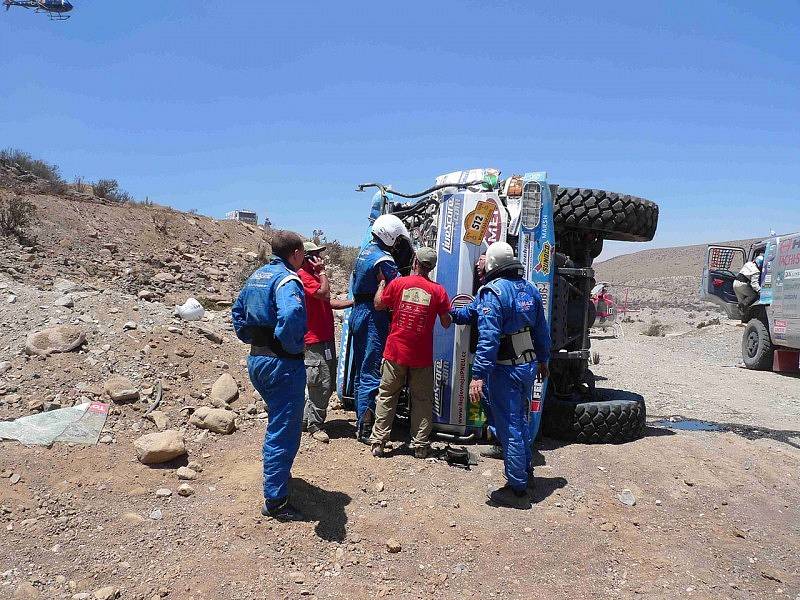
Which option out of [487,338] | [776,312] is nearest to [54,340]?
[487,338]

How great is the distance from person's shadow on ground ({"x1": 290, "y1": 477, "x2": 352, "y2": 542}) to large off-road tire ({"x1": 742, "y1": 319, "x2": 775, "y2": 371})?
10725 millimetres

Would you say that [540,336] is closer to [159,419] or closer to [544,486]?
[544,486]

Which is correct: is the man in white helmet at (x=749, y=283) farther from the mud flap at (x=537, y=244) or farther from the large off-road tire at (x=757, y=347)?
the mud flap at (x=537, y=244)

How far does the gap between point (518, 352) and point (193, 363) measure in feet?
13.4

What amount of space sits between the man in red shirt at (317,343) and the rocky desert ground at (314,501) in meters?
0.33

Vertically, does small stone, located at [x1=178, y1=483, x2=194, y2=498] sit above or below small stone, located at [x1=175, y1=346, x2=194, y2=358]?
below

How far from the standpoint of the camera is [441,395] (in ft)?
17.5

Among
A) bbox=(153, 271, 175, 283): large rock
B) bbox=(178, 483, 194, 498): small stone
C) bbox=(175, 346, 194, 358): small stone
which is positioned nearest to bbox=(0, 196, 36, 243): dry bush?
bbox=(153, 271, 175, 283): large rock

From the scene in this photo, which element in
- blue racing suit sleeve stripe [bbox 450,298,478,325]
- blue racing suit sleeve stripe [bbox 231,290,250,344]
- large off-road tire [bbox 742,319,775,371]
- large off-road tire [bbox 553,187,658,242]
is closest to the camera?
blue racing suit sleeve stripe [bbox 231,290,250,344]

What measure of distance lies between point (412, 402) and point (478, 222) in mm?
1729

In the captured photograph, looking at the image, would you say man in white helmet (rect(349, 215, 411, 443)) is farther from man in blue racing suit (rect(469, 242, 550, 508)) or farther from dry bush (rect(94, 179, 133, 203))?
dry bush (rect(94, 179, 133, 203))

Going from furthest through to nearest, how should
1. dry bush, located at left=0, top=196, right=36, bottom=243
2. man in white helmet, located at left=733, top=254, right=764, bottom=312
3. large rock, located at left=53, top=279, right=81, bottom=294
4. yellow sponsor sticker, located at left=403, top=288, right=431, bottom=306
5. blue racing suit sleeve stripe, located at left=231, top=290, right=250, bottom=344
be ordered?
man in white helmet, located at left=733, top=254, right=764, bottom=312 → dry bush, located at left=0, top=196, right=36, bottom=243 → large rock, located at left=53, top=279, right=81, bottom=294 → yellow sponsor sticker, located at left=403, top=288, right=431, bottom=306 → blue racing suit sleeve stripe, located at left=231, top=290, right=250, bottom=344

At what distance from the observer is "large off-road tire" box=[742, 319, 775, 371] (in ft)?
38.1

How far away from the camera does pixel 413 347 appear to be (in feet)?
15.9
